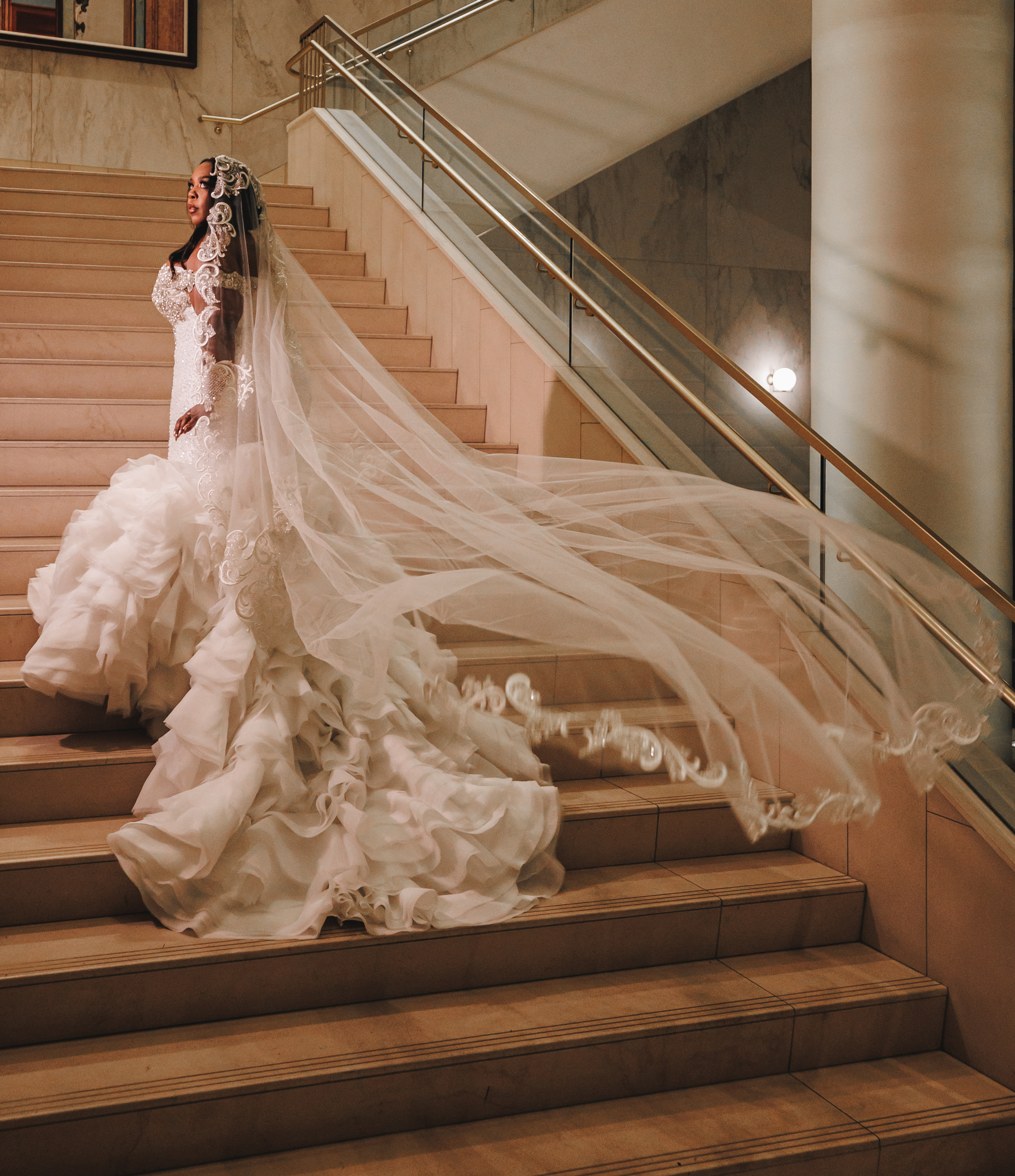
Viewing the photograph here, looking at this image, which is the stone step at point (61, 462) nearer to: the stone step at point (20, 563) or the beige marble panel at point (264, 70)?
the stone step at point (20, 563)

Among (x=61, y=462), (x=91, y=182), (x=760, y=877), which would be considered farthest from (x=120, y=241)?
(x=760, y=877)

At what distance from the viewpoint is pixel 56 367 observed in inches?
184

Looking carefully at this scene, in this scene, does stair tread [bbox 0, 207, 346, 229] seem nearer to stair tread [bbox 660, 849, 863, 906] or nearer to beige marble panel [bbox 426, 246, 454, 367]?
beige marble panel [bbox 426, 246, 454, 367]

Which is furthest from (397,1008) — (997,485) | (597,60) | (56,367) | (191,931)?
(597,60)

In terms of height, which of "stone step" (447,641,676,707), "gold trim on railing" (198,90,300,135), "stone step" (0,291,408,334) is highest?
"gold trim on railing" (198,90,300,135)

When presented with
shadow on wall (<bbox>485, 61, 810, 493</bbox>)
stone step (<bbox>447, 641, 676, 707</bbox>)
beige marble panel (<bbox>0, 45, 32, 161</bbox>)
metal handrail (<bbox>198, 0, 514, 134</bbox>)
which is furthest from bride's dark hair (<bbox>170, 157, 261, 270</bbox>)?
beige marble panel (<bbox>0, 45, 32, 161</bbox>)

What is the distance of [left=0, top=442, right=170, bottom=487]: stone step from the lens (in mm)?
4160

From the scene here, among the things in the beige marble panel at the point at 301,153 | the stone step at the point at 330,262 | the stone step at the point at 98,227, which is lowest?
the stone step at the point at 330,262

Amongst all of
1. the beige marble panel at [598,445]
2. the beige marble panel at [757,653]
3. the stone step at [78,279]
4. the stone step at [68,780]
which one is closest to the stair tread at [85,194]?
the stone step at [78,279]

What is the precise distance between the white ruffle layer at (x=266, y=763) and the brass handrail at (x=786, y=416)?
1.24 m

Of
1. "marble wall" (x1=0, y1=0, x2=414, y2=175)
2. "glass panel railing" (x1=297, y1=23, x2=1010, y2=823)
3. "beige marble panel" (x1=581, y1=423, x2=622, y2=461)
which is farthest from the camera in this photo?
"marble wall" (x1=0, y1=0, x2=414, y2=175)

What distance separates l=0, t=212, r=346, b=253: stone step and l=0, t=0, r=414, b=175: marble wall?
320 centimetres

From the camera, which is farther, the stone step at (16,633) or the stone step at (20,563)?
the stone step at (20,563)

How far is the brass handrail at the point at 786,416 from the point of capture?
9.32 ft
